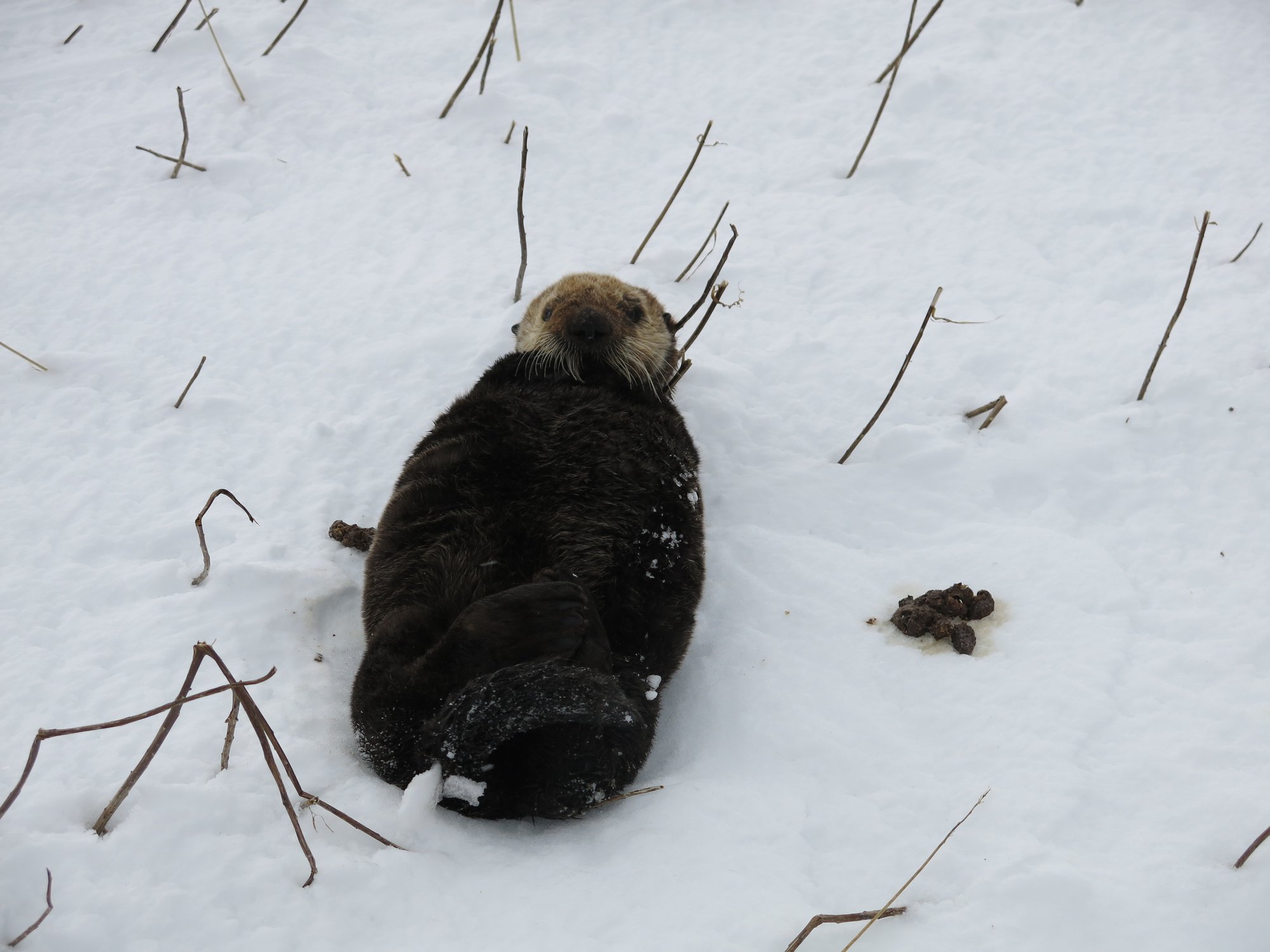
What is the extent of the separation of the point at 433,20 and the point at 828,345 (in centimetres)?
455

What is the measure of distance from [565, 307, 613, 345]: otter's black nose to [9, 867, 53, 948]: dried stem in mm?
2676

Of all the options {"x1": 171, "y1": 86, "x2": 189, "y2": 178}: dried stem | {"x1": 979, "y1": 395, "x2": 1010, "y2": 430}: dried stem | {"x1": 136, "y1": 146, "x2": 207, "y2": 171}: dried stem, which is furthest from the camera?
{"x1": 171, "y1": 86, "x2": 189, "y2": 178}: dried stem

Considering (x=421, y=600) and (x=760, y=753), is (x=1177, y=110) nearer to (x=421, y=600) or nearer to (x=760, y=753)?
(x=760, y=753)

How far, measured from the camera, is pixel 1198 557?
346cm

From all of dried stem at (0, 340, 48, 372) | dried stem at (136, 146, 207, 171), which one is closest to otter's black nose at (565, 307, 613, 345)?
dried stem at (0, 340, 48, 372)

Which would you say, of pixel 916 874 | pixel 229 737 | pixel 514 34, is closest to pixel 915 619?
pixel 916 874

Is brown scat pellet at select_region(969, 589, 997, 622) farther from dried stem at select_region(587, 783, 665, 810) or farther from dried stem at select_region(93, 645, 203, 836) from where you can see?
dried stem at select_region(93, 645, 203, 836)

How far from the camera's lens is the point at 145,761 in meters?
2.24

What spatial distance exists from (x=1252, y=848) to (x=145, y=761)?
9.44ft

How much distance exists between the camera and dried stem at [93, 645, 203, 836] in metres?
2.17

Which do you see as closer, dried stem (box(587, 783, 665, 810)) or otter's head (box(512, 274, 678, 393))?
dried stem (box(587, 783, 665, 810))

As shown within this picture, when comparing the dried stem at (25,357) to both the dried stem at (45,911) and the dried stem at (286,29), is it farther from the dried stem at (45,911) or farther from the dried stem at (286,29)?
the dried stem at (286,29)

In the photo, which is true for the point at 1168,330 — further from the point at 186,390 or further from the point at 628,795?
the point at 186,390

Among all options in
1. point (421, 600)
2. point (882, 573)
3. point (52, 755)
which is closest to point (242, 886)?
point (52, 755)
